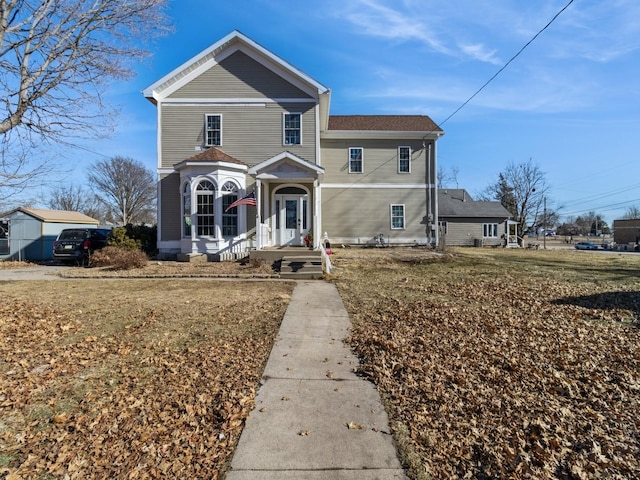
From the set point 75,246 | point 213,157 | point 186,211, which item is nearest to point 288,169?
point 213,157

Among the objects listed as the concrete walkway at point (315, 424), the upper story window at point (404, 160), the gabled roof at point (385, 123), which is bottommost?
the concrete walkway at point (315, 424)

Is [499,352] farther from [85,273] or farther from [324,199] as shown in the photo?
[324,199]

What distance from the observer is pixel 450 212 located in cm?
3462

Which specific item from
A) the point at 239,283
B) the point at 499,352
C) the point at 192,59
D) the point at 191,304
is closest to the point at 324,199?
the point at 192,59

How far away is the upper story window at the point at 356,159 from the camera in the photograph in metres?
20.4

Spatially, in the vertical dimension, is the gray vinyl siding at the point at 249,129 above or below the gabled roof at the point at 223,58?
below

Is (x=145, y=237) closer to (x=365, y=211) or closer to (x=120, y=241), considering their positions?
(x=120, y=241)

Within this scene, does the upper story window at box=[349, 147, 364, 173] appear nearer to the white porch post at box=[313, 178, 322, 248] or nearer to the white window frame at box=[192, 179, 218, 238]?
the white porch post at box=[313, 178, 322, 248]

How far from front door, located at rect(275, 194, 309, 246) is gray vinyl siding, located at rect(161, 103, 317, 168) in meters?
2.04

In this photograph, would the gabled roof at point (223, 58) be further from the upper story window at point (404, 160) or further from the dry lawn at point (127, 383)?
the dry lawn at point (127, 383)

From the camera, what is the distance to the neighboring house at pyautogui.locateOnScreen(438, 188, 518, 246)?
1353 inches

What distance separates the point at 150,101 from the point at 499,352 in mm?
17566

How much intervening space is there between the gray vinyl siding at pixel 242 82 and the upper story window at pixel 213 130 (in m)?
1.03

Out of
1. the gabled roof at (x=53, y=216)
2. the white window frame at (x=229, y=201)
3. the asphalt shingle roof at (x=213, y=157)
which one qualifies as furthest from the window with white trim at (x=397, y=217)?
the gabled roof at (x=53, y=216)
